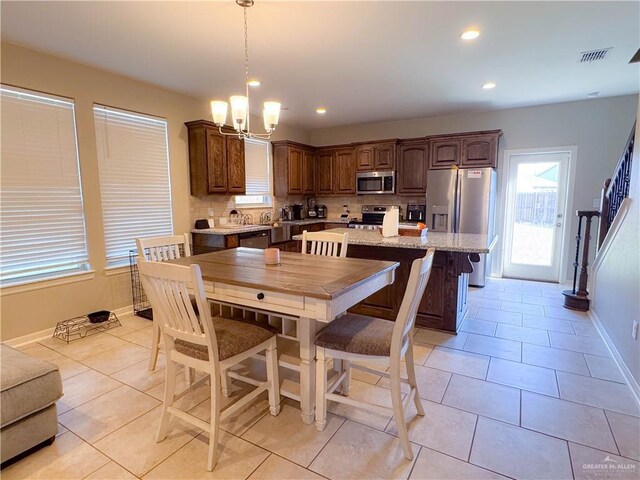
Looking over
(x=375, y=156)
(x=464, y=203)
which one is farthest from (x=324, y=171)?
(x=464, y=203)

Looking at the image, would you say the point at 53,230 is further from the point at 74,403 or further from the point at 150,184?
the point at 74,403

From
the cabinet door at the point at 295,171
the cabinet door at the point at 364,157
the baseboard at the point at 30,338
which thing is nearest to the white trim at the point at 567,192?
the cabinet door at the point at 364,157

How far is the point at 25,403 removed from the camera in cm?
168

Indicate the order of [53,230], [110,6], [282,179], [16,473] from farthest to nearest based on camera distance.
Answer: [282,179]
[53,230]
[110,6]
[16,473]

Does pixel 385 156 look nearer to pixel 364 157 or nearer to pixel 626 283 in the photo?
pixel 364 157

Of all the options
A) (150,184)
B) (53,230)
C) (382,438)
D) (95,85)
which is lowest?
(382,438)

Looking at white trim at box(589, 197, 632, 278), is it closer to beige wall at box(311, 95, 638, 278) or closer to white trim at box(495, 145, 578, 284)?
white trim at box(495, 145, 578, 284)

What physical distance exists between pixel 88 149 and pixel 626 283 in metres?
4.94

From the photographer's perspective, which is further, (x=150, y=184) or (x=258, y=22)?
(x=150, y=184)

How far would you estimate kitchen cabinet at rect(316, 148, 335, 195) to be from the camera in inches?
250

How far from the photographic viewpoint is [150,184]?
404 centimetres

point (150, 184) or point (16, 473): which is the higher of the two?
point (150, 184)

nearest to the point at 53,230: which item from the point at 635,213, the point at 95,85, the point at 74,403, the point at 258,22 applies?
the point at 95,85

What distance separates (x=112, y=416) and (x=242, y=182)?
134 inches
